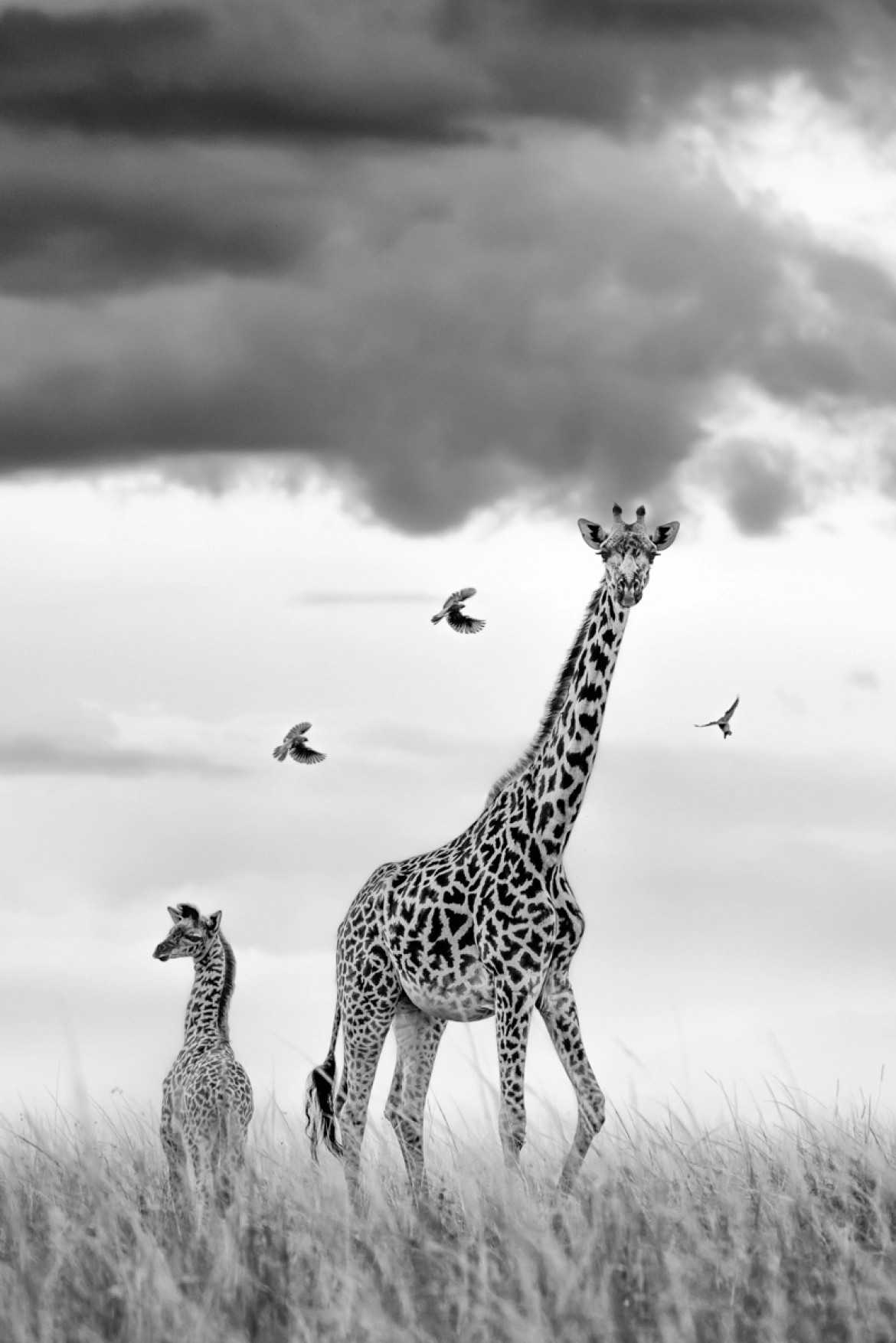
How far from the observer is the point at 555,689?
13.1 meters

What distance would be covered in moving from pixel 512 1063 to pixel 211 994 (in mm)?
3368

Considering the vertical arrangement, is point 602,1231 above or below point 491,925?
below

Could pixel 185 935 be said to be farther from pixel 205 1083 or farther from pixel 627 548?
pixel 627 548

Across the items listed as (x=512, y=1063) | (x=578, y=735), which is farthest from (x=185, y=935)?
(x=578, y=735)

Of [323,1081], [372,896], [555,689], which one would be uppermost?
[555,689]

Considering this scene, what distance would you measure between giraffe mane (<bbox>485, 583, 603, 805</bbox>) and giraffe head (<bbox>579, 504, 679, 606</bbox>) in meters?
0.36

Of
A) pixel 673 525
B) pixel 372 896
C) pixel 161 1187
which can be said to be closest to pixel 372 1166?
pixel 161 1187

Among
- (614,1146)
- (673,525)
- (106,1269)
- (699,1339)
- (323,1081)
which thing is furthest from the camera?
(323,1081)

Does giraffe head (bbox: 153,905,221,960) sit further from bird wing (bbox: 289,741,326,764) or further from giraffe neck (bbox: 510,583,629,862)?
giraffe neck (bbox: 510,583,629,862)

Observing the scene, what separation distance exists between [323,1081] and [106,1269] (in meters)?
4.81

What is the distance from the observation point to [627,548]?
12.3m

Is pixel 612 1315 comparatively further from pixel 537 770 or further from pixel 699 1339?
pixel 537 770

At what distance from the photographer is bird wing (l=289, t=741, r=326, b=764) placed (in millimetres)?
14344

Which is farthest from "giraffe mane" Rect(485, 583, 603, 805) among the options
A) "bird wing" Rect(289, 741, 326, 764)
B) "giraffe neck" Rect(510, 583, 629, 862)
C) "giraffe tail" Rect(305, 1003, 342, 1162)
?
"giraffe tail" Rect(305, 1003, 342, 1162)
